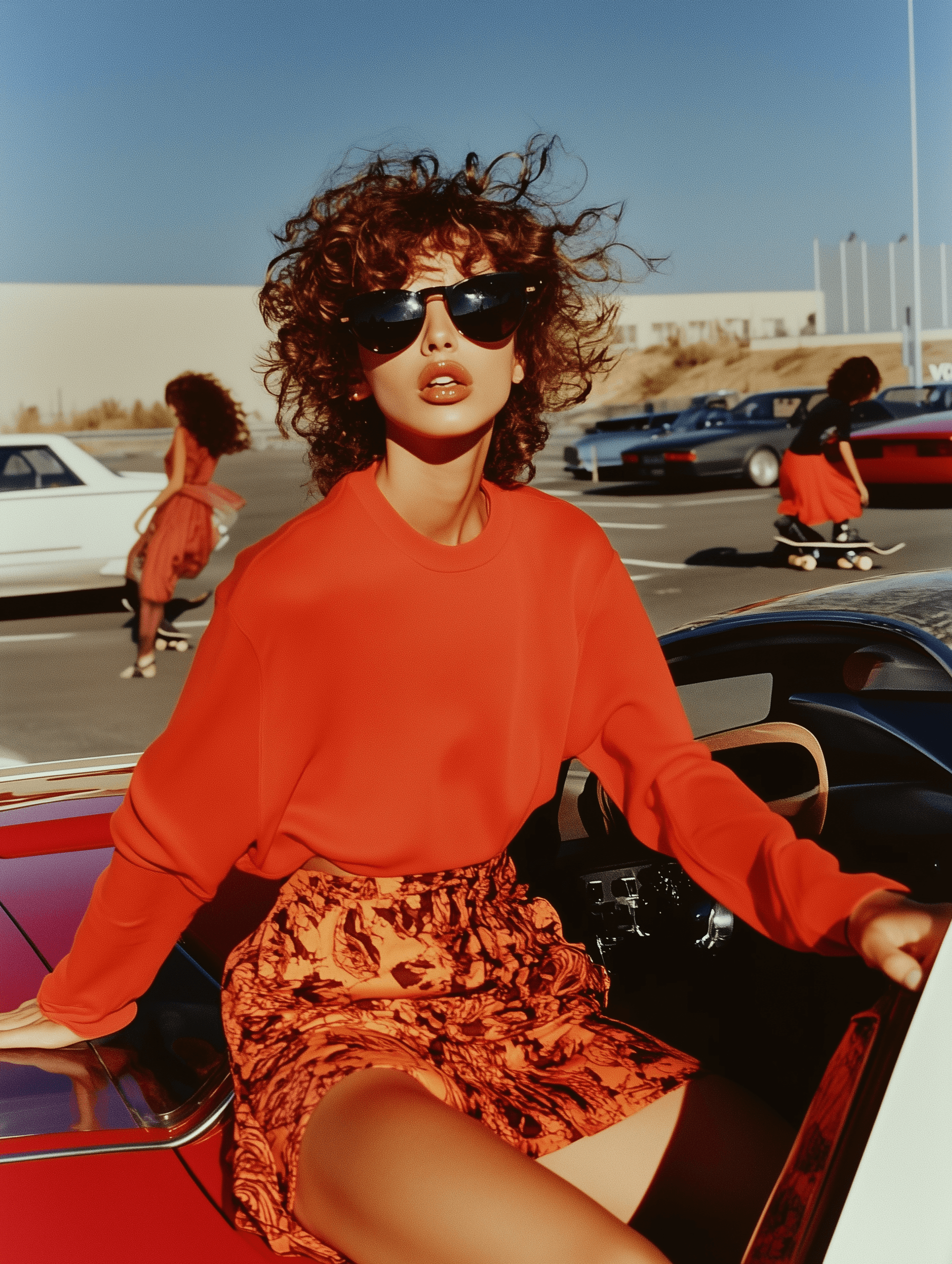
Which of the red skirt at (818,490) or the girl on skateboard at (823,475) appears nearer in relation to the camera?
the girl on skateboard at (823,475)

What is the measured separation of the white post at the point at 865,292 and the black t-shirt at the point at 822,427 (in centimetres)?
1623

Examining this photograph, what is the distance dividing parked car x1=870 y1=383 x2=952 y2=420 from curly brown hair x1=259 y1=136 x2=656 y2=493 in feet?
43.3

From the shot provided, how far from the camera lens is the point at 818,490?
32.4 feet

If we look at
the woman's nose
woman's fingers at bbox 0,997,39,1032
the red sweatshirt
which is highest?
the woman's nose

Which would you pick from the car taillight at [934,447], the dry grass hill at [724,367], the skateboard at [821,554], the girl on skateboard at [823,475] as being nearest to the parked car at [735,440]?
the car taillight at [934,447]

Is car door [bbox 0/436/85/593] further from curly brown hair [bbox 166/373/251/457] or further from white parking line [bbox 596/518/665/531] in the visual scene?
white parking line [bbox 596/518/665/531]

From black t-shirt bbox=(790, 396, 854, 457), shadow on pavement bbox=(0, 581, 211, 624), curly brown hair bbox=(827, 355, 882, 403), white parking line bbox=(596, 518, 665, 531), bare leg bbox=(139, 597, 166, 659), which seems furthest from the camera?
white parking line bbox=(596, 518, 665, 531)

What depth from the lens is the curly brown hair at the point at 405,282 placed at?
157 centimetres

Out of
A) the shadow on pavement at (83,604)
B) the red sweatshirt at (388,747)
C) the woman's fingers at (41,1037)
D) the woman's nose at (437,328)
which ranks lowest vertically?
the shadow on pavement at (83,604)

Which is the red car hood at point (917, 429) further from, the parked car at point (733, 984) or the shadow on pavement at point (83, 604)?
the parked car at point (733, 984)

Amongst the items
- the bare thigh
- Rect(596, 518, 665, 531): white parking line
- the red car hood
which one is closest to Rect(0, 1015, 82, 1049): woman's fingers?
the bare thigh

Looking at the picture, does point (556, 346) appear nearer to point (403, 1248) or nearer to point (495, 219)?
point (495, 219)

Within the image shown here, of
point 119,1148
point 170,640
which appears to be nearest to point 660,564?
point 170,640

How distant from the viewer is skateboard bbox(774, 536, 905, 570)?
411 inches
